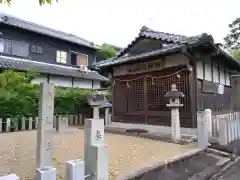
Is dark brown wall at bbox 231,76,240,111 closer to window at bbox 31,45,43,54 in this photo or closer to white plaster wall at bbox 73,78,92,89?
white plaster wall at bbox 73,78,92,89

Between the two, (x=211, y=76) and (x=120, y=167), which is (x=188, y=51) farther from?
(x=120, y=167)

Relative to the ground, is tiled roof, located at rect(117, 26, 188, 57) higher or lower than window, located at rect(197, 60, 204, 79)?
higher

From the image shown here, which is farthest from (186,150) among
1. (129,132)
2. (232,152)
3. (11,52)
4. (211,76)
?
(11,52)

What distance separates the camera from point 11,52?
16.2m

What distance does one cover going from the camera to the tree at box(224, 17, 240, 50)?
28.9 m

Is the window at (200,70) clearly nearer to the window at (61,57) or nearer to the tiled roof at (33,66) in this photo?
the tiled roof at (33,66)

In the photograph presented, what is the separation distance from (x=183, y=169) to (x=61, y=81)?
14186mm

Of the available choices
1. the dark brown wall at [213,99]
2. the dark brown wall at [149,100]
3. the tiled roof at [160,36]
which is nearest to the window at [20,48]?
the tiled roof at [160,36]

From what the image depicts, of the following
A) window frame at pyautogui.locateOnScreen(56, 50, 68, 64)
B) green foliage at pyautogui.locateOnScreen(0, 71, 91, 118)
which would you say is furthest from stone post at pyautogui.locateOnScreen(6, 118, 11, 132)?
window frame at pyautogui.locateOnScreen(56, 50, 68, 64)

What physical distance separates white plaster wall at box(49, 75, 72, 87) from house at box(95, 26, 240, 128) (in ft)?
18.9

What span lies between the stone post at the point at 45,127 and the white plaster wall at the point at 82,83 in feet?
A: 47.6

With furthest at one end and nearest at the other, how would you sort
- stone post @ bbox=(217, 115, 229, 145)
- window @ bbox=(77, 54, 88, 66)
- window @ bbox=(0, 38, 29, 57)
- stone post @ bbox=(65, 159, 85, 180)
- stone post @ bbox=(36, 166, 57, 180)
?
window @ bbox=(77, 54, 88, 66) → window @ bbox=(0, 38, 29, 57) → stone post @ bbox=(217, 115, 229, 145) → stone post @ bbox=(65, 159, 85, 180) → stone post @ bbox=(36, 166, 57, 180)

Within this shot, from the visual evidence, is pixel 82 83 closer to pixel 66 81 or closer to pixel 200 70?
pixel 66 81

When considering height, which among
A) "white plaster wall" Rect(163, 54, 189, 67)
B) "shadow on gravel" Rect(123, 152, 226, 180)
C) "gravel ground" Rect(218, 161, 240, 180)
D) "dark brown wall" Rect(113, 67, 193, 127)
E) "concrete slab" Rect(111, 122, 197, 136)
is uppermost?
"white plaster wall" Rect(163, 54, 189, 67)
